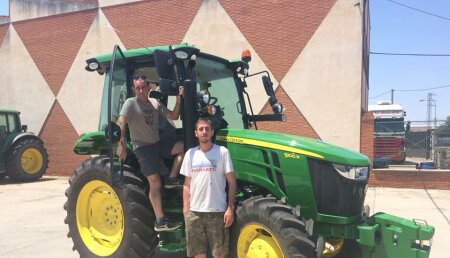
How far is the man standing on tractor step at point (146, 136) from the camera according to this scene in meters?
4.55

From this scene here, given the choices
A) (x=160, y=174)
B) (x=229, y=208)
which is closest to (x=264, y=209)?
(x=229, y=208)

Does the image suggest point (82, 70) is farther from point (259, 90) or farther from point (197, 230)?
point (197, 230)

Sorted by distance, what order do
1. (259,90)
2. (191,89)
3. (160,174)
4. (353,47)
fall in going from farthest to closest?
(259,90)
(353,47)
(160,174)
(191,89)

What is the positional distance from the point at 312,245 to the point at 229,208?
2.51 feet

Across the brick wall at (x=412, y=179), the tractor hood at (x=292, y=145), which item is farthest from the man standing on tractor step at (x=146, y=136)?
the brick wall at (x=412, y=179)

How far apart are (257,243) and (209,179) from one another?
72cm

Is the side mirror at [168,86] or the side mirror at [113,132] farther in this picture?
the side mirror at [113,132]

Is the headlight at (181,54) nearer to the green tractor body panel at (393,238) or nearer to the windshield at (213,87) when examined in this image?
the windshield at (213,87)

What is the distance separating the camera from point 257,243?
394 centimetres

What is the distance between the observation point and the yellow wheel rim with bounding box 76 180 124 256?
5059 mm

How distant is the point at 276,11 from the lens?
40.7 ft

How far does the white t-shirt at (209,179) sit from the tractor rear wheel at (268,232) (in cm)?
25

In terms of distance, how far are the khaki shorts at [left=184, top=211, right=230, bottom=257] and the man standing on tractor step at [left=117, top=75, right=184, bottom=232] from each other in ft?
1.98

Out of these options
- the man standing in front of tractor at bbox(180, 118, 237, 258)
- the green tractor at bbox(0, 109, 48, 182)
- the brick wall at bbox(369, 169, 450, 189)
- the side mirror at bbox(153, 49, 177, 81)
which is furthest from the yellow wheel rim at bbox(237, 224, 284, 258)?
the green tractor at bbox(0, 109, 48, 182)
